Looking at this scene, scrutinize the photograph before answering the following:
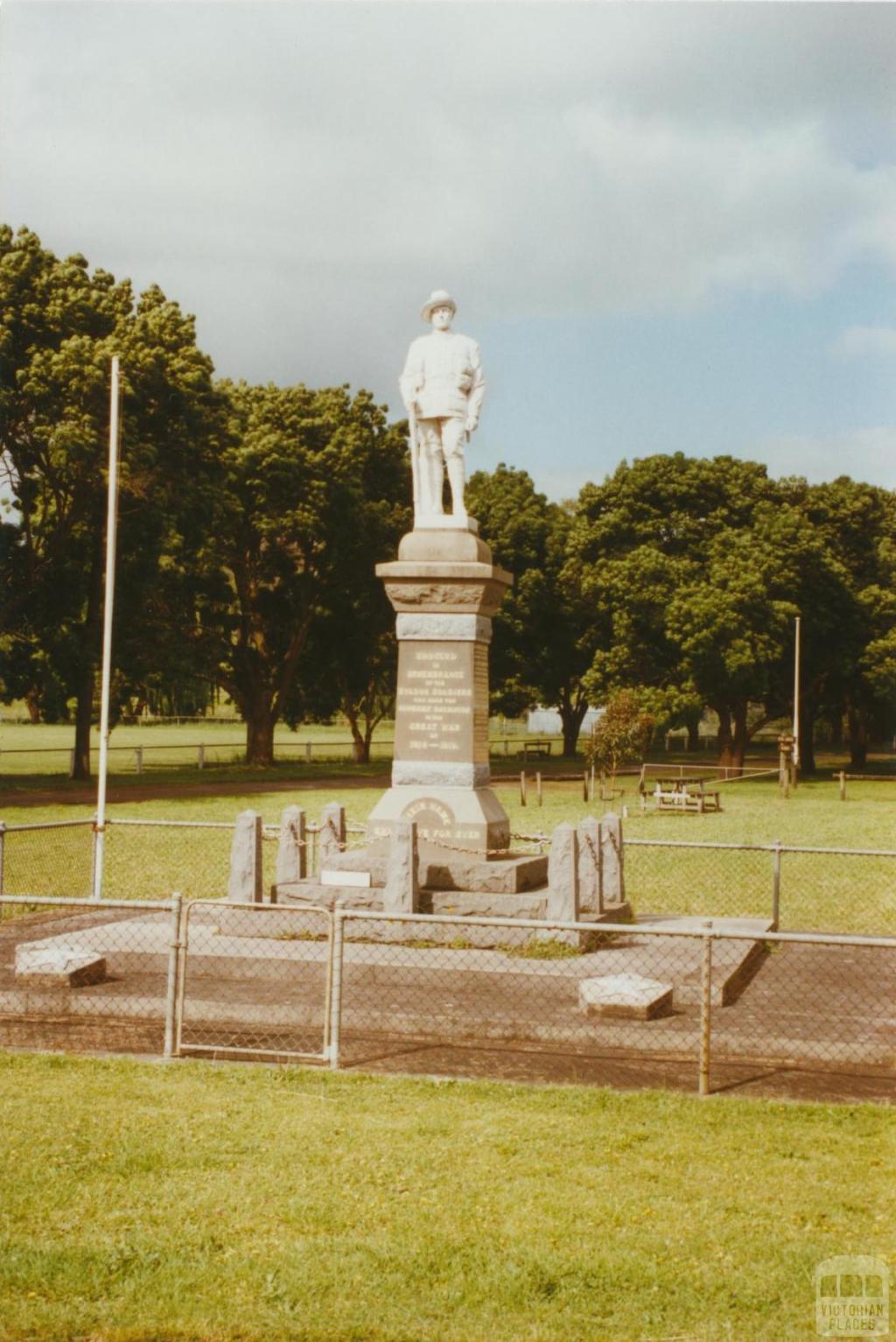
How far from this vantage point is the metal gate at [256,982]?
28.5 feet

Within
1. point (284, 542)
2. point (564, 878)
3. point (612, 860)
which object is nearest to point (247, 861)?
point (564, 878)

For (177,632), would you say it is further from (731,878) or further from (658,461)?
(731,878)

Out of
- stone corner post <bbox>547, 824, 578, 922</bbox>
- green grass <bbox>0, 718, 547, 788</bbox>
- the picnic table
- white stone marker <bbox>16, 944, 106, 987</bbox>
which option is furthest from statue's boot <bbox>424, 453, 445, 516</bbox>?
green grass <bbox>0, 718, 547, 788</bbox>

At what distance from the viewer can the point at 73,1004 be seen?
977cm

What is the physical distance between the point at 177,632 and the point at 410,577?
26.2 m

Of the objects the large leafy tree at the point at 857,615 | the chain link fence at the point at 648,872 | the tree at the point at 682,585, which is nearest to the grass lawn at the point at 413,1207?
the chain link fence at the point at 648,872

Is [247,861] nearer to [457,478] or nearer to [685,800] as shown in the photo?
[457,478]

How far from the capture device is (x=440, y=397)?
13.8 meters

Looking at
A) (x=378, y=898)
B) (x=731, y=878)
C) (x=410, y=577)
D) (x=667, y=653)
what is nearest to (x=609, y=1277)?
(x=378, y=898)

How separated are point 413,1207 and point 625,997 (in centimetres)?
377

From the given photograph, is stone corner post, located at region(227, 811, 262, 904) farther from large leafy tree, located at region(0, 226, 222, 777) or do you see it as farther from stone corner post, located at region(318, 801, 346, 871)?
large leafy tree, located at region(0, 226, 222, 777)

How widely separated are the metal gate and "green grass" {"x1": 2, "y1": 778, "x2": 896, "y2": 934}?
11.8ft

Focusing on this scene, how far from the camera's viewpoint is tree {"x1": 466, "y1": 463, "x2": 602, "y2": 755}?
4981 centimetres

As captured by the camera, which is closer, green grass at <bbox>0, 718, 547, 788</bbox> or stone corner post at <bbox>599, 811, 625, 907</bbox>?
stone corner post at <bbox>599, 811, 625, 907</bbox>
